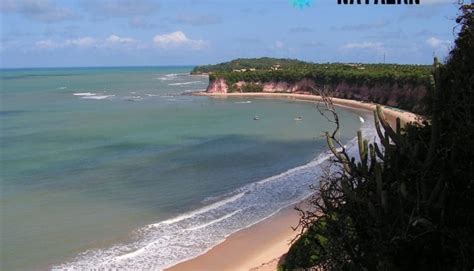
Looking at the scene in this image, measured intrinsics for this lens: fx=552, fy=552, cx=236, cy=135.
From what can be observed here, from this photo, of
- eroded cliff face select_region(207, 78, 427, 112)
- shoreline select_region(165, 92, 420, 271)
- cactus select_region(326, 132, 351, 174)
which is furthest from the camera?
eroded cliff face select_region(207, 78, 427, 112)

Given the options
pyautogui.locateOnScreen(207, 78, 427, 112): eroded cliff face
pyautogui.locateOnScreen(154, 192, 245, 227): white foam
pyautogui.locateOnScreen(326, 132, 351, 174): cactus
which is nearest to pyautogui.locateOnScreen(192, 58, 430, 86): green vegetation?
pyautogui.locateOnScreen(207, 78, 427, 112): eroded cliff face

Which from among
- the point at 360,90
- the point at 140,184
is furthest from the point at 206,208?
the point at 360,90

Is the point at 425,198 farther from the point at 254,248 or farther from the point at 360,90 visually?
the point at 360,90

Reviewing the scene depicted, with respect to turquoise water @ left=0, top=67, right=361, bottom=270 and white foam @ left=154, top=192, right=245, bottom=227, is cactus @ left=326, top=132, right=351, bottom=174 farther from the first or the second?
white foam @ left=154, top=192, right=245, bottom=227

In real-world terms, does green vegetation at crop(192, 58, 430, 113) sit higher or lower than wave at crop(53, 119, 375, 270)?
higher

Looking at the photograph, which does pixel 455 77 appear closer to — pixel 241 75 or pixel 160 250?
pixel 160 250
